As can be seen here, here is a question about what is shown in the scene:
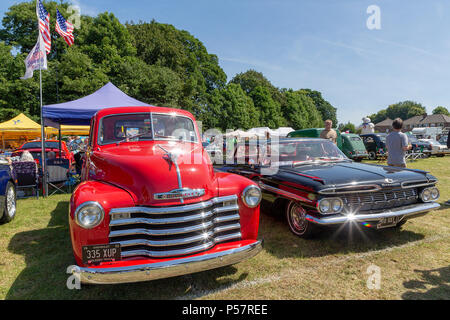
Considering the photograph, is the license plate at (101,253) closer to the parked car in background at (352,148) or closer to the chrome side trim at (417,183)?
the chrome side trim at (417,183)

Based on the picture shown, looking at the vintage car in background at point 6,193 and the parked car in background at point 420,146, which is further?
the parked car in background at point 420,146

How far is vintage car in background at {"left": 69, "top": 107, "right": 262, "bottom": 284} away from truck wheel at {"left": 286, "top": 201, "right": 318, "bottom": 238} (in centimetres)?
122

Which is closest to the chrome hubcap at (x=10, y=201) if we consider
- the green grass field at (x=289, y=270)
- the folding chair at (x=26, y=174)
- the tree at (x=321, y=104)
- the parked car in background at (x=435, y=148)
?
the green grass field at (x=289, y=270)

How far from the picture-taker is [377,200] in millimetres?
3877

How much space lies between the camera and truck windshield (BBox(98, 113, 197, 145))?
398 cm

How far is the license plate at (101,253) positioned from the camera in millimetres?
2457

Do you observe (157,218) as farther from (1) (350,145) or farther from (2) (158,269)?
(1) (350,145)

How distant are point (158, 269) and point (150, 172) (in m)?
0.97

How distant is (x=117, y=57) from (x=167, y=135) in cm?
2845

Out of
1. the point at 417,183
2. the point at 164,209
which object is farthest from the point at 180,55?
the point at 164,209

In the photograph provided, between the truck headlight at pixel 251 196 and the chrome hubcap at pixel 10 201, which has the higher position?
the truck headlight at pixel 251 196

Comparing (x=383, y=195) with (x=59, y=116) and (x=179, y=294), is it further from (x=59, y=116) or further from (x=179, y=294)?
(x=59, y=116)

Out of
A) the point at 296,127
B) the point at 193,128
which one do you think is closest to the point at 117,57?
the point at 193,128

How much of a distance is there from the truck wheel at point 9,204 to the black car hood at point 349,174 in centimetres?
530
